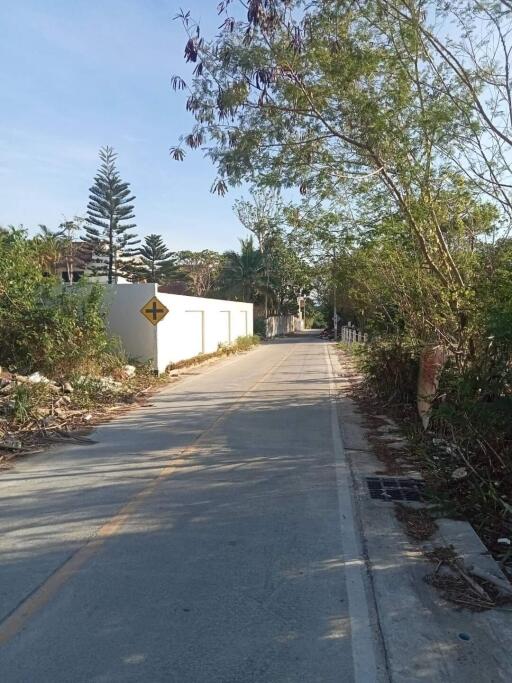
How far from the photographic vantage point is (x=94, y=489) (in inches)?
270

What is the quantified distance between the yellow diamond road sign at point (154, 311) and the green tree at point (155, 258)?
162 ft

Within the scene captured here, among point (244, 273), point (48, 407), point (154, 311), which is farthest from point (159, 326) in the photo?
point (244, 273)

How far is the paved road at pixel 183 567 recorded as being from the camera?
11.0 ft

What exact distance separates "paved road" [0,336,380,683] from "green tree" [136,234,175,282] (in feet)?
202

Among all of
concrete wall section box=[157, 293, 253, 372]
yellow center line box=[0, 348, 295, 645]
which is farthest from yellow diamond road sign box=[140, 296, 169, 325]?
yellow center line box=[0, 348, 295, 645]

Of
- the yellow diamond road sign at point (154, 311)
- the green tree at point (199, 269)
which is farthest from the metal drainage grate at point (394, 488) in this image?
the green tree at point (199, 269)

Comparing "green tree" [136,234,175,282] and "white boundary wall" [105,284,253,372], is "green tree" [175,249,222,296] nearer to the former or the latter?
"green tree" [136,234,175,282]

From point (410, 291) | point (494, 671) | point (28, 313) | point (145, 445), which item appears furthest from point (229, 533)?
point (28, 313)

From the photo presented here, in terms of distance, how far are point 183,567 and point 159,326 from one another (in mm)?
16518

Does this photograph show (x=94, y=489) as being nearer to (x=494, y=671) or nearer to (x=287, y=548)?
(x=287, y=548)

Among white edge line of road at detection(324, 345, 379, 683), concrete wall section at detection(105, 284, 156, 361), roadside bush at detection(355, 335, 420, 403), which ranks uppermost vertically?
concrete wall section at detection(105, 284, 156, 361)

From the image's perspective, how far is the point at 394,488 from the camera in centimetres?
704

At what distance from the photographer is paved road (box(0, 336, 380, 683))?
3.36m

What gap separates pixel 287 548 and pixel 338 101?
6.97 meters
